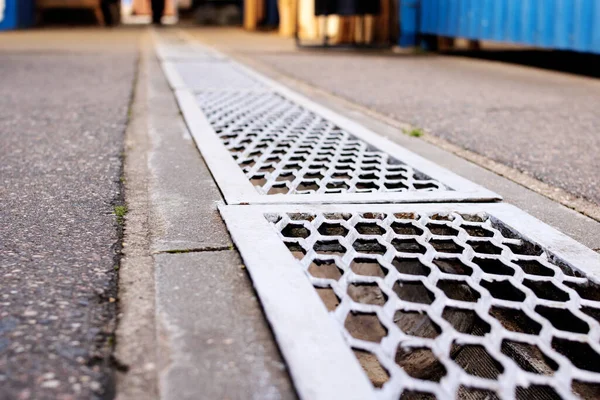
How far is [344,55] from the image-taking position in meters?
7.61

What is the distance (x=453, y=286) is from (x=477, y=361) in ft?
0.72

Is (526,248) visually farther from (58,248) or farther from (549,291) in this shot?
(58,248)

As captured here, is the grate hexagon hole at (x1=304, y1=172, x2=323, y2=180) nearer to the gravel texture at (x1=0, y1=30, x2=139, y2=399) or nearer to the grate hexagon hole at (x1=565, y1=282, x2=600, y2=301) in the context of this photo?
the gravel texture at (x1=0, y1=30, x2=139, y2=399)

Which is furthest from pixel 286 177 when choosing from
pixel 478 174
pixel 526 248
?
pixel 526 248

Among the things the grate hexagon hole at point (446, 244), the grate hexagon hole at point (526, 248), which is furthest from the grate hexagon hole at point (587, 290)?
the grate hexagon hole at point (446, 244)

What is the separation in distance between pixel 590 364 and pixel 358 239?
0.53 metres

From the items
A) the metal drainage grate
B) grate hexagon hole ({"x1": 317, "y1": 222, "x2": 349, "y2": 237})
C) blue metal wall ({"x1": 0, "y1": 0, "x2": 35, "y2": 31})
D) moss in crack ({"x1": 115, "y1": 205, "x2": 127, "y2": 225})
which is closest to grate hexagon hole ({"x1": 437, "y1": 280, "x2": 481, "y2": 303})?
the metal drainage grate

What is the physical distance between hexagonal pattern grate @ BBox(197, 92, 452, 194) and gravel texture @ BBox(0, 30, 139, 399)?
1.41 feet

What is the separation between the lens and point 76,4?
17.1m

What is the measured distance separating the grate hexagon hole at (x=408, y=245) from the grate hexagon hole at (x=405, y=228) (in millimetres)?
41

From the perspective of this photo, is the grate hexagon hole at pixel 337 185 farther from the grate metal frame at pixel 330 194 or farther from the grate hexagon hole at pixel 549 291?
the grate hexagon hole at pixel 549 291

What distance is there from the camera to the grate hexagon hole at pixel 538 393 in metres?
1.49

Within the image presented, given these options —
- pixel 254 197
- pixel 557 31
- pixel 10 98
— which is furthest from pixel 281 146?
pixel 557 31

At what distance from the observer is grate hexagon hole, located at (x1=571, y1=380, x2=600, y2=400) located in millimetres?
1505
